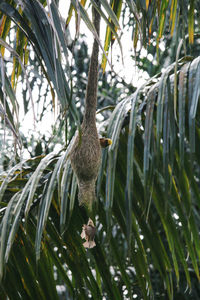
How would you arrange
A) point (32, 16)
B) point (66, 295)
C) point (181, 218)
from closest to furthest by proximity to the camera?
point (32, 16)
point (181, 218)
point (66, 295)

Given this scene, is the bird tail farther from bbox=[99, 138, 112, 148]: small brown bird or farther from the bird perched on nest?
bbox=[99, 138, 112, 148]: small brown bird

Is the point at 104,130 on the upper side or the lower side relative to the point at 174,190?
upper

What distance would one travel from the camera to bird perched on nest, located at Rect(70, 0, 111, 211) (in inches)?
41.3

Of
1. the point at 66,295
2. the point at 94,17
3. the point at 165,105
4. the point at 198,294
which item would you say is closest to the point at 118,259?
the point at 165,105

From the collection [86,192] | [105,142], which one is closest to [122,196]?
[105,142]

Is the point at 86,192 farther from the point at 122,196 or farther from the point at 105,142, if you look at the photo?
the point at 122,196

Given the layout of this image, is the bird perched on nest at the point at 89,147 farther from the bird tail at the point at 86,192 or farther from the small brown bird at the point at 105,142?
the small brown bird at the point at 105,142

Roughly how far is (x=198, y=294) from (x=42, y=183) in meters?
2.51

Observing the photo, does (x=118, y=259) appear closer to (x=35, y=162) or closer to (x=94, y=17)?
(x=35, y=162)

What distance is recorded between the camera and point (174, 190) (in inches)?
55.2

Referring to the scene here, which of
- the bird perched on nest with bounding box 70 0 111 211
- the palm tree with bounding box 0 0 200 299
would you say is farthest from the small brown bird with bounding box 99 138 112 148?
the bird perched on nest with bounding box 70 0 111 211

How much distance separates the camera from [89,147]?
41.8 inches

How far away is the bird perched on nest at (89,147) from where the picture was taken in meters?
1.05

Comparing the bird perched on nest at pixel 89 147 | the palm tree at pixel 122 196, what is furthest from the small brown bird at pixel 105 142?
the bird perched on nest at pixel 89 147
